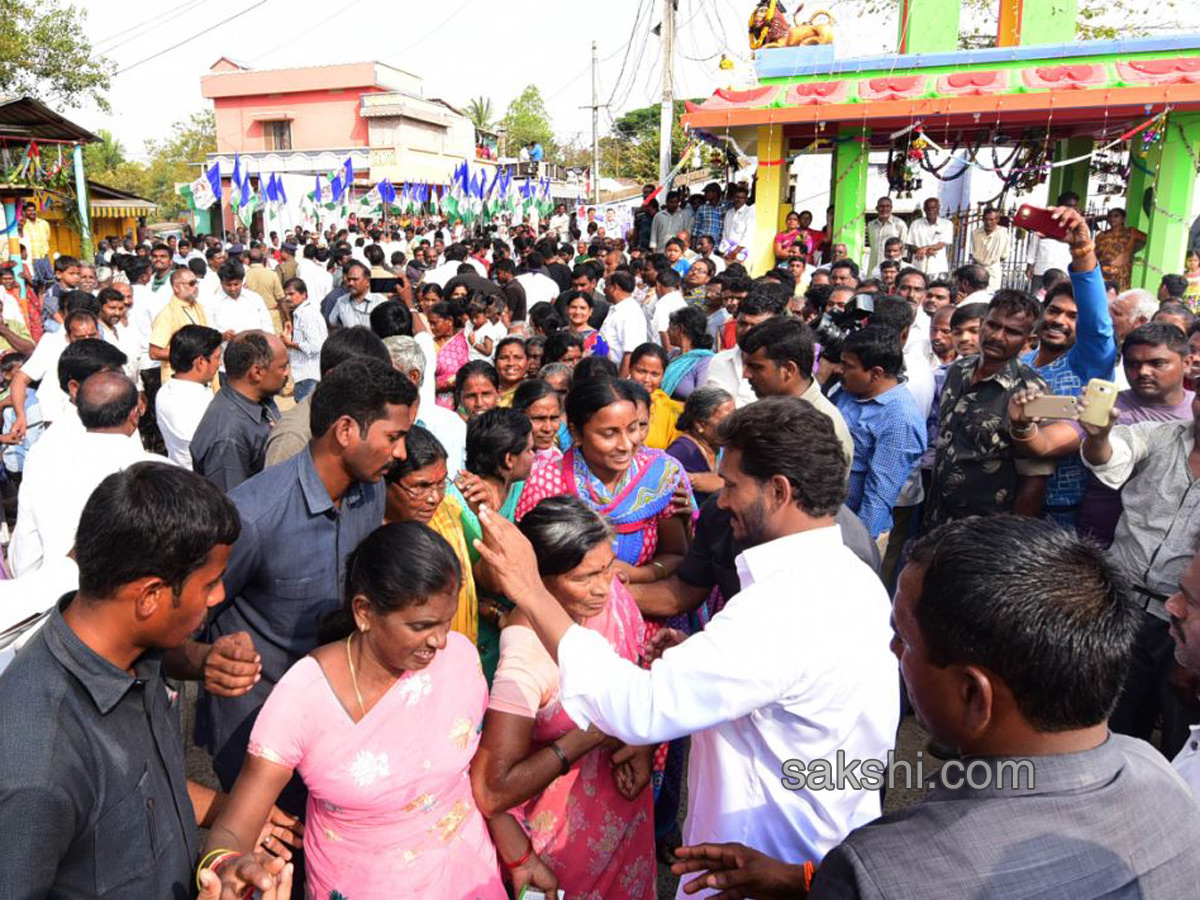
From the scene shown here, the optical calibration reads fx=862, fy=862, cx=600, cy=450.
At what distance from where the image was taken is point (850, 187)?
38.2ft

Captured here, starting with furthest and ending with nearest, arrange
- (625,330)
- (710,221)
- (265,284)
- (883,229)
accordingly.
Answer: (710,221) → (883,229) → (265,284) → (625,330)

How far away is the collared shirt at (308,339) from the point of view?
7.34 metres

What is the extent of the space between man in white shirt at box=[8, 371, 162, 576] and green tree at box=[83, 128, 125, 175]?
47690mm

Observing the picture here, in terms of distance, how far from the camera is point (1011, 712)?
1147mm

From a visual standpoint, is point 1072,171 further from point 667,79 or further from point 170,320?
point 170,320

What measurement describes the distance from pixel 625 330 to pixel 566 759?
16.0 feet

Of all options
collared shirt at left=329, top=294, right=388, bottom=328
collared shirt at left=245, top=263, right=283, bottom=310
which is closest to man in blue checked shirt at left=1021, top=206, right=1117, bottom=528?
collared shirt at left=329, top=294, right=388, bottom=328

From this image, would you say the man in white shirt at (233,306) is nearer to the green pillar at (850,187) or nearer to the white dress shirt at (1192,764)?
the white dress shirt at (1192,764)

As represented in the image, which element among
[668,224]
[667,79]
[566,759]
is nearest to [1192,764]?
[566,759]

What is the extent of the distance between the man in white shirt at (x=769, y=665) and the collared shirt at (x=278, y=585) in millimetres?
679

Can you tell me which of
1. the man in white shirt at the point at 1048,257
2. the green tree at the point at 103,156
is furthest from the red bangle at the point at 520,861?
the green tree at the point at 103,156

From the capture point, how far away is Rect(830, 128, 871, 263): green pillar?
37.8 feet

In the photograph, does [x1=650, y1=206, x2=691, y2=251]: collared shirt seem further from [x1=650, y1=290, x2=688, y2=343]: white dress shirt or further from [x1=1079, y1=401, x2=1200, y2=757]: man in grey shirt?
[x1=1079, y1=401, x2=1200, y2=757]: man in grey shirt

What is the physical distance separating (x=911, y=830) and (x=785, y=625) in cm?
54
